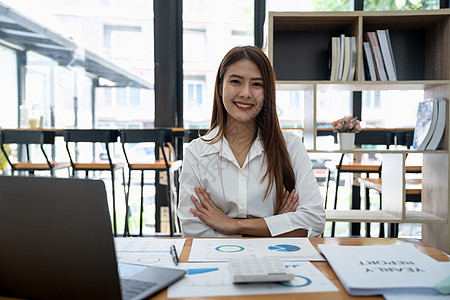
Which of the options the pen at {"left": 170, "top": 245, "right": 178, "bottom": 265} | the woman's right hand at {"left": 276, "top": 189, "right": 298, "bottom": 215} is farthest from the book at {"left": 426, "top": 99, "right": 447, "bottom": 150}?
the pen at {"left": 170, "top": 245, "right": 178, "bottom": 265}

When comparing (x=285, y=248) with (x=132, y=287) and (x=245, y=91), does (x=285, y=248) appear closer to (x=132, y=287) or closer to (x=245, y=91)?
(x=132, y=287)

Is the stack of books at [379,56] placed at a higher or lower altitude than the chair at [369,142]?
higher

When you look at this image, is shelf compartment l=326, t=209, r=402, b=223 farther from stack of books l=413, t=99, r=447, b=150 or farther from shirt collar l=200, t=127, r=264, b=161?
shirt collar l=200, t=127, r=264, b=161

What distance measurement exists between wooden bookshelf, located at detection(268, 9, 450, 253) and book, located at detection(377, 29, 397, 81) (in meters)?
0.06

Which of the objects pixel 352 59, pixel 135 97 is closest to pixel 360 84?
pixel 352 59

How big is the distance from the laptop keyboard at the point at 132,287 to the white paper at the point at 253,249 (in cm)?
17

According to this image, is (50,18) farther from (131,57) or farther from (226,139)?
(226,139)

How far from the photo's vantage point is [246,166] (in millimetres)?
1475

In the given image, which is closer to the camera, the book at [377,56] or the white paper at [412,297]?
the white paper at [412,297]

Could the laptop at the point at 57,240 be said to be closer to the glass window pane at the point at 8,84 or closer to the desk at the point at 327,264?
the desk at the point at 327,264

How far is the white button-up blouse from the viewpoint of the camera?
135cm

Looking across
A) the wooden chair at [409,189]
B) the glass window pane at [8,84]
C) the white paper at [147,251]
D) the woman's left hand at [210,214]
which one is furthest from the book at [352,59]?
the glass window pane at [8,84]

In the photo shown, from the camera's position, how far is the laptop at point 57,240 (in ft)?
1.82

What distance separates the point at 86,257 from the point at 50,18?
4.07 metres
